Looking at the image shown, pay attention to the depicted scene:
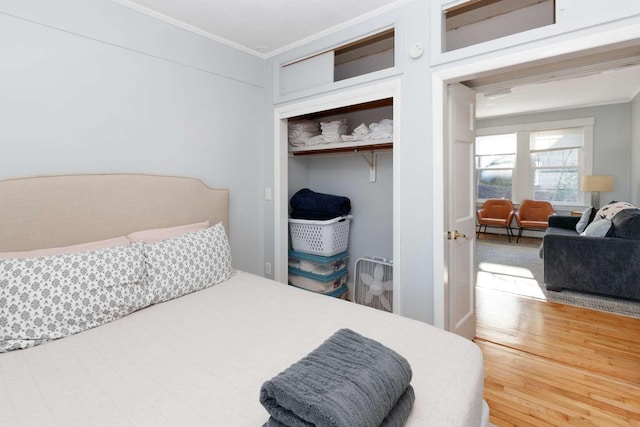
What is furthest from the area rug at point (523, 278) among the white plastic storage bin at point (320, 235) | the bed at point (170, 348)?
the bed at point (170, 348)

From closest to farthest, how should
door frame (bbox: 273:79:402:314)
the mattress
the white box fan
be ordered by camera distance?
1. the mattress
2. door frame (bbox: 273:79:402:314)
3. the white box fan

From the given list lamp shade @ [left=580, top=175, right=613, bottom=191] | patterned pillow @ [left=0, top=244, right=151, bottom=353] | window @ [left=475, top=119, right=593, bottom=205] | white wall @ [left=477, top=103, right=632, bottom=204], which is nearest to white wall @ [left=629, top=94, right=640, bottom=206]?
white wall @ [left=477, top=103, right=632, bottom=204]

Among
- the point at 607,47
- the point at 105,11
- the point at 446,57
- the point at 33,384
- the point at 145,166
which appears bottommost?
the point at 33,384

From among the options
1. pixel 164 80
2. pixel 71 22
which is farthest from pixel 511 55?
pixel 71 22

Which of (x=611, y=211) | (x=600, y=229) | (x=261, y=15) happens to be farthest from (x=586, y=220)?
(x=261, y=15)

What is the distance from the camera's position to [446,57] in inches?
72.7

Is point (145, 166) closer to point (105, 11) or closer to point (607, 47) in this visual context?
point (105, 11)

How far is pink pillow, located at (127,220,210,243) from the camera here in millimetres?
1836

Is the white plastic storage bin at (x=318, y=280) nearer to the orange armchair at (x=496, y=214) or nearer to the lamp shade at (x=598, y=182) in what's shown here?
Result: the orange armchair at (x=496, y=214)

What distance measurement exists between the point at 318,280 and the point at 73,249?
1763 mm

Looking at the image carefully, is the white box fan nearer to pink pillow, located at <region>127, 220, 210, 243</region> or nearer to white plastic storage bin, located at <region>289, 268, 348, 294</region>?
white plastic storage bin, located at <region>289, 268, 348, 294</region>

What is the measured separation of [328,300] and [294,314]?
0.81 feet

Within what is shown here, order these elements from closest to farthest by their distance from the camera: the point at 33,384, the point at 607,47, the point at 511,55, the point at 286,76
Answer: the point at 33,384 → the point at 607,47 → the point at 511,55 → the point at 286,76

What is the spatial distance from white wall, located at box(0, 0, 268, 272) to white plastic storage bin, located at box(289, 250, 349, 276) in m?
0.44
